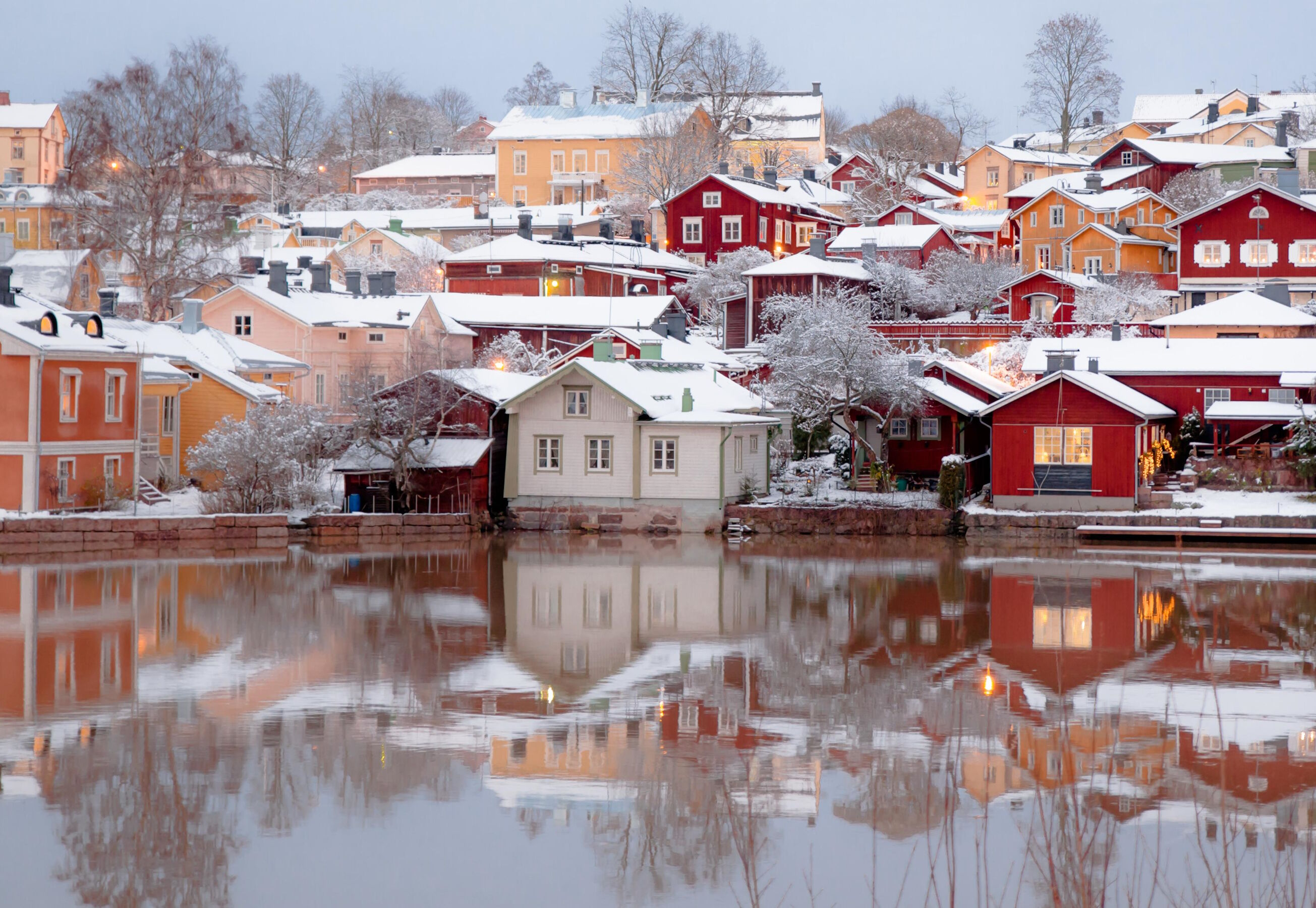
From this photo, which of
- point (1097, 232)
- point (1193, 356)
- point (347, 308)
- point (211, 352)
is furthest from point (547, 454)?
point (1097, 232)

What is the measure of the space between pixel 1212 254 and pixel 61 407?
122ft

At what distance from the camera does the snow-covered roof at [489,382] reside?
122ft

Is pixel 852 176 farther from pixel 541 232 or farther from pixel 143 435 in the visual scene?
pixel 143 435

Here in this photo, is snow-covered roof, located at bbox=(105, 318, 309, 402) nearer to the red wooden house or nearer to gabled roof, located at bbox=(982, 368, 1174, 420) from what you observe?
gabled roof, located at bbox=(982, 368, 1174, 420)

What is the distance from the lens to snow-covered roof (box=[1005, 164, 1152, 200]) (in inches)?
2422

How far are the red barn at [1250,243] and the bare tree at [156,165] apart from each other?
31.6 meters

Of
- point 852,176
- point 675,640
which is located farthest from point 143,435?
point 852,176

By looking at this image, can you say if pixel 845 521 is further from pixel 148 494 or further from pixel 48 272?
pixel 48 272

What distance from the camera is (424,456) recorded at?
36062 mm

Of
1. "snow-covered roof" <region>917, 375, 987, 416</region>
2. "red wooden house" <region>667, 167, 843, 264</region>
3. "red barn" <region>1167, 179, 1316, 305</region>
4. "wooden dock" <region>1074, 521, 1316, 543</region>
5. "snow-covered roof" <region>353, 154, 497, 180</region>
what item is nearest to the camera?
"wooden dock" <region>1074, 521, 1316, 543</region>

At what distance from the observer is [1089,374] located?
119ft

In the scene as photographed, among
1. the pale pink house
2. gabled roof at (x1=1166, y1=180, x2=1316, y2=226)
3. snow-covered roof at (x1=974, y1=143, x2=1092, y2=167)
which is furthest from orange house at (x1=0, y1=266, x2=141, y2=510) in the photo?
snow-covered roof at (x1=974, y1=143, x2=1092, y2=167)

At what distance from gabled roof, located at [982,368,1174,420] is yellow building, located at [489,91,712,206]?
47.0 metres

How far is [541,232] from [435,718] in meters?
55.6
